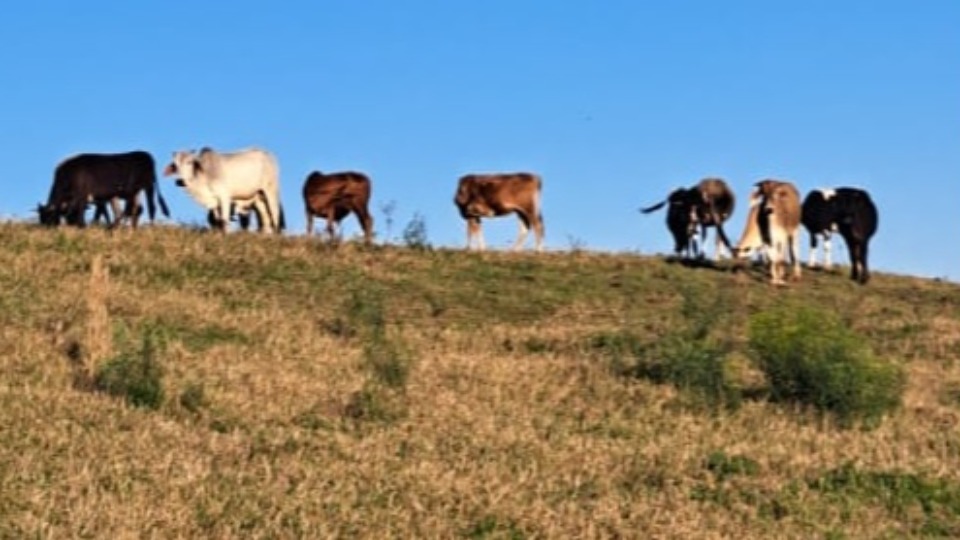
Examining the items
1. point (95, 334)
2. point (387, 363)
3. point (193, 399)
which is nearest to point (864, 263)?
point (387, 363)

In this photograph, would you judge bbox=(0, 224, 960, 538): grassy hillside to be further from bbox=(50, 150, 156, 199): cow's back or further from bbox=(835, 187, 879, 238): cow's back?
bbox=(835, 187, 879, 238): cow's back

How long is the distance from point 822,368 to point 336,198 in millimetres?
14318

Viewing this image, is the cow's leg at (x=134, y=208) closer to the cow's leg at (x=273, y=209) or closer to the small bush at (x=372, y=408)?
the cow's leg at (x=273, y=209)

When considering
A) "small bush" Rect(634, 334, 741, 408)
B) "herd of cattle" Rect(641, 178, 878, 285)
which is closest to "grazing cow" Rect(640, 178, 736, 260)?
"herd of cattle" Rect(641, 178, 878, 285)

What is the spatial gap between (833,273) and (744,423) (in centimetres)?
1446

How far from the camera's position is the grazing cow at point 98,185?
2358cm

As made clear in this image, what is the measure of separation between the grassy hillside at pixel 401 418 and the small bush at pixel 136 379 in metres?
0.02

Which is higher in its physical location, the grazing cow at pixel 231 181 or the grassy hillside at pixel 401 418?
the grazing cow at pixel 231 181

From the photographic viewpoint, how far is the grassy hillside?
8.34m

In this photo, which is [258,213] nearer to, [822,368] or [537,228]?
[537,228]

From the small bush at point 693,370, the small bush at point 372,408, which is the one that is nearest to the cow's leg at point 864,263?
the small bush at point 693,370

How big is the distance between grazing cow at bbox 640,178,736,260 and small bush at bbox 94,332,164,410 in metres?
16.1

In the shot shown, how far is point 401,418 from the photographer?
452 inches

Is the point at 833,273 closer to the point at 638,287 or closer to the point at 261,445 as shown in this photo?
the point at 638,287
